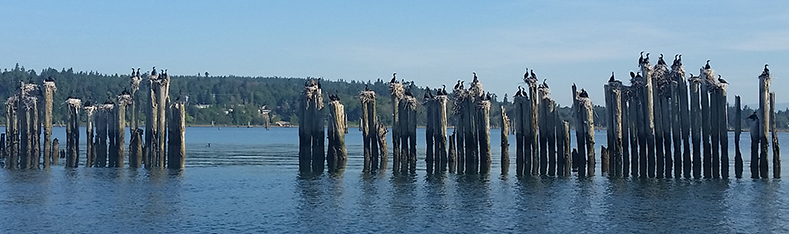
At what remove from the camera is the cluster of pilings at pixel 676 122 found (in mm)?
38406

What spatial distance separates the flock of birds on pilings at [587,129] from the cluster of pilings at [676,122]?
40 mm

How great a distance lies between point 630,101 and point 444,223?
15.4 meters

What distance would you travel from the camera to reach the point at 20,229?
86.1 feet

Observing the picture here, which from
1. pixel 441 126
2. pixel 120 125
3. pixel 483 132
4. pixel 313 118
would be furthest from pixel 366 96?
pixel 120 125

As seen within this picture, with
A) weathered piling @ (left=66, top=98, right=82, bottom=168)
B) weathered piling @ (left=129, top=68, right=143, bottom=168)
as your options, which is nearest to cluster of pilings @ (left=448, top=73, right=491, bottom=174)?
weathered piling @ (left=129, top=68, right=143, bottom=168)

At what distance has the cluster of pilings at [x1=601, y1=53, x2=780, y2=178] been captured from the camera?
38.4 m

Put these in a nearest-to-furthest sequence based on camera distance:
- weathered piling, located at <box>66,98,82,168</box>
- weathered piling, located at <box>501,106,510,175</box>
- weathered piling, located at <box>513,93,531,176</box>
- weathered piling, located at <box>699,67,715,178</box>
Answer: weathered piling, located at <box>699,67,715,178</box>, weathered piling, located at <box>513,93,531,176</box>, weathered piling, located at <box>501,106,510,175</box>, weathered piling, located at <box>66,98,82,168</box>

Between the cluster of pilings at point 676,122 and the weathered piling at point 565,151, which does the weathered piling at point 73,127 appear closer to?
the weathered piling at point 565,151

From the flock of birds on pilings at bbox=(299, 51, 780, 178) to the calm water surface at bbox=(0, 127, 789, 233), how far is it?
136cm

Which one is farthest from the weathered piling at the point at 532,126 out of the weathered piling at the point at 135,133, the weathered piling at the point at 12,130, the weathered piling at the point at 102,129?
the weathered piling at the point at 12,130

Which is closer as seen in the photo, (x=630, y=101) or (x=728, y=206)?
(x=728, y=206)

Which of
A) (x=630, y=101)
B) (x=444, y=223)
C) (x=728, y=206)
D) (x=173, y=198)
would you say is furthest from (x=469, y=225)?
(x=630, y=101)

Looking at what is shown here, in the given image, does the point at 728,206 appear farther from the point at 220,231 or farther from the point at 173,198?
the point at 173,198

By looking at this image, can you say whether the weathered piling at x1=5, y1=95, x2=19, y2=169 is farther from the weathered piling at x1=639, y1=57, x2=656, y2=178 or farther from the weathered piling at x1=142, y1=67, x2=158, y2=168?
the weathered piling at x1=639, y1=57, x2=656, y2=178
